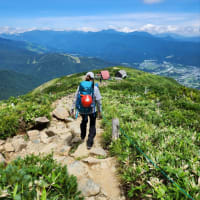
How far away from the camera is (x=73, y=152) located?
238 inches

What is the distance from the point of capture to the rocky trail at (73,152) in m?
3.87

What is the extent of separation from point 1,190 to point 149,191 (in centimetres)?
285

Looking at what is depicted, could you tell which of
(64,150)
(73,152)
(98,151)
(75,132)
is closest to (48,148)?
(64,150)

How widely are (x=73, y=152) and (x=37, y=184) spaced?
302 cm

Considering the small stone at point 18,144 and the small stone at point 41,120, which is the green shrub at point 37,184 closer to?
the small stone at point 18,144

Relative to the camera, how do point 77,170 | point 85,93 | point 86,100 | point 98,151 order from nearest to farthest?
point 77,170 → point 86,100 → point 85,93 → point 98,151

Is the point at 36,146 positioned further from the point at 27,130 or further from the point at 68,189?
the point at 68,189

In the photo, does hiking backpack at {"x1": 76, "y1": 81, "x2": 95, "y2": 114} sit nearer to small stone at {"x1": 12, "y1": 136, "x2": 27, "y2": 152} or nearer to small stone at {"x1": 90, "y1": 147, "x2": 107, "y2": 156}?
small stone at {"x1": 90, "y1": 147, "x2": 107, "y2": 156}

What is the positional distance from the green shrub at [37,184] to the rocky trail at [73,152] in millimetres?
531

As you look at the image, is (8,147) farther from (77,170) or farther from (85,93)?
(85,93)

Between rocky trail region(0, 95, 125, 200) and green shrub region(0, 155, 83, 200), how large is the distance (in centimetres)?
53

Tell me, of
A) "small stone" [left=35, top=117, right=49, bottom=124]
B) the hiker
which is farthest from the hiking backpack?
"small stone" [left=35, top=117, right=49, bottom=124]

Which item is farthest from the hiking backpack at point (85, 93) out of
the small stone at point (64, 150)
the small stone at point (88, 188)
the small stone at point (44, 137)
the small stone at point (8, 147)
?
the small stone at point (8, 147)

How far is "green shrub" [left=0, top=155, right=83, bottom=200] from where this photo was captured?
2746mm
